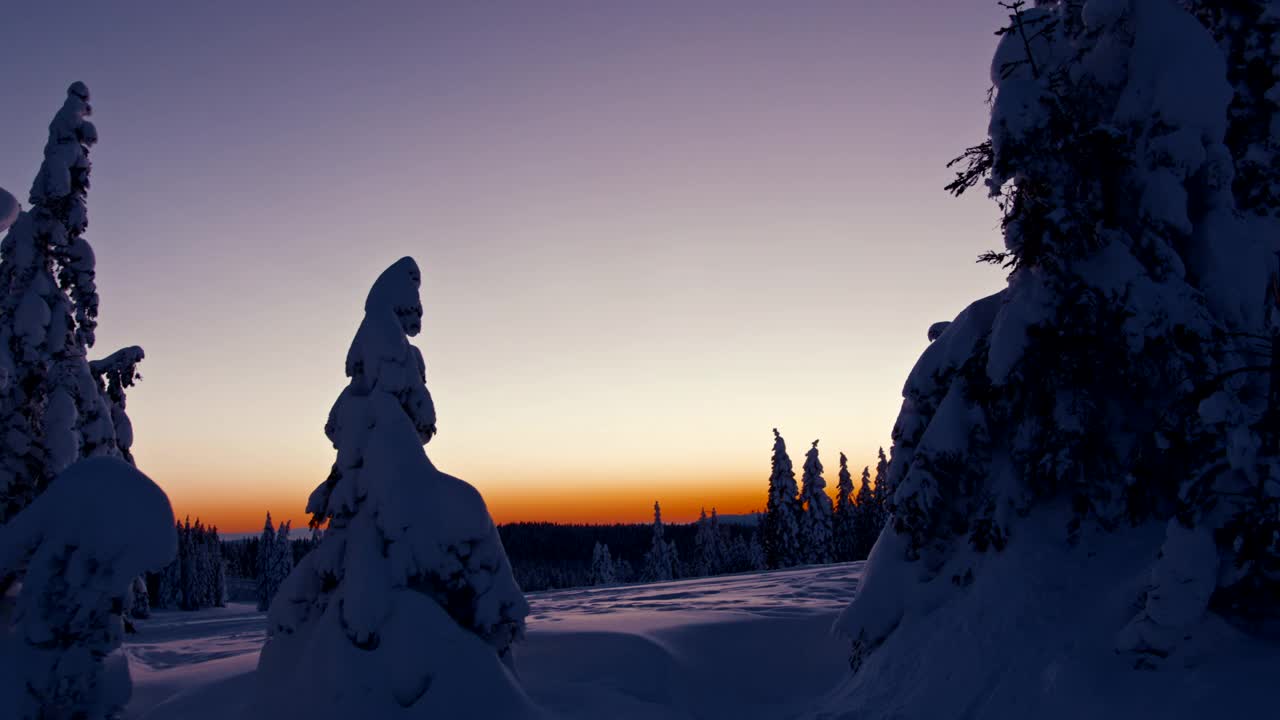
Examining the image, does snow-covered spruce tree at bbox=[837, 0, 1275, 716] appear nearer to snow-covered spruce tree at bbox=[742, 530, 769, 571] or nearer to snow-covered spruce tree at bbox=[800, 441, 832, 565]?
snow-covered spruce tree at bbox=[800, 441, 832, 565]

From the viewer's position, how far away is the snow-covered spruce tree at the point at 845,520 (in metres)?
73.1

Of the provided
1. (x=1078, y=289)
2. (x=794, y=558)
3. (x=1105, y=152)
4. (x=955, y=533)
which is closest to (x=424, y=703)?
(x=955, y=533)

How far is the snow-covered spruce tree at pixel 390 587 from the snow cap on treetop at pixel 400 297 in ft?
0.66

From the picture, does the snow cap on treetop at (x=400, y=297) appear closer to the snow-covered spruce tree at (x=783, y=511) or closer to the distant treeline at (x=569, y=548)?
the snow-covered spruce tree at (x=783, y=511)

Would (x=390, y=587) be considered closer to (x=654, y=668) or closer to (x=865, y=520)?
(x=654, y=668)

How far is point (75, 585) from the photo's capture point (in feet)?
22.5

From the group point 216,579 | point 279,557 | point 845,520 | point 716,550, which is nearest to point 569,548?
point 716,550

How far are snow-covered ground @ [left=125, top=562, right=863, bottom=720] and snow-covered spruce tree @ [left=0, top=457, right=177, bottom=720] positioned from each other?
3.63m

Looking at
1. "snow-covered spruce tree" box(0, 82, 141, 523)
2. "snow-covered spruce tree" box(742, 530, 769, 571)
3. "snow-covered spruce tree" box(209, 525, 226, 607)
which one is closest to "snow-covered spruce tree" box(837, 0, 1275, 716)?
"snow-covered spruce tree" box(0, 82, 141, 523)

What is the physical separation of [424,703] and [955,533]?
7.80 metres

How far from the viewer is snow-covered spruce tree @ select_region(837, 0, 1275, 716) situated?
7996mm

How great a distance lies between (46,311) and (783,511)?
50.1 metres

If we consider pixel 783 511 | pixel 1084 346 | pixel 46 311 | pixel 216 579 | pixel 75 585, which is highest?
pixel 46 311

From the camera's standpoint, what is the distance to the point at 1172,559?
6.81 meters
